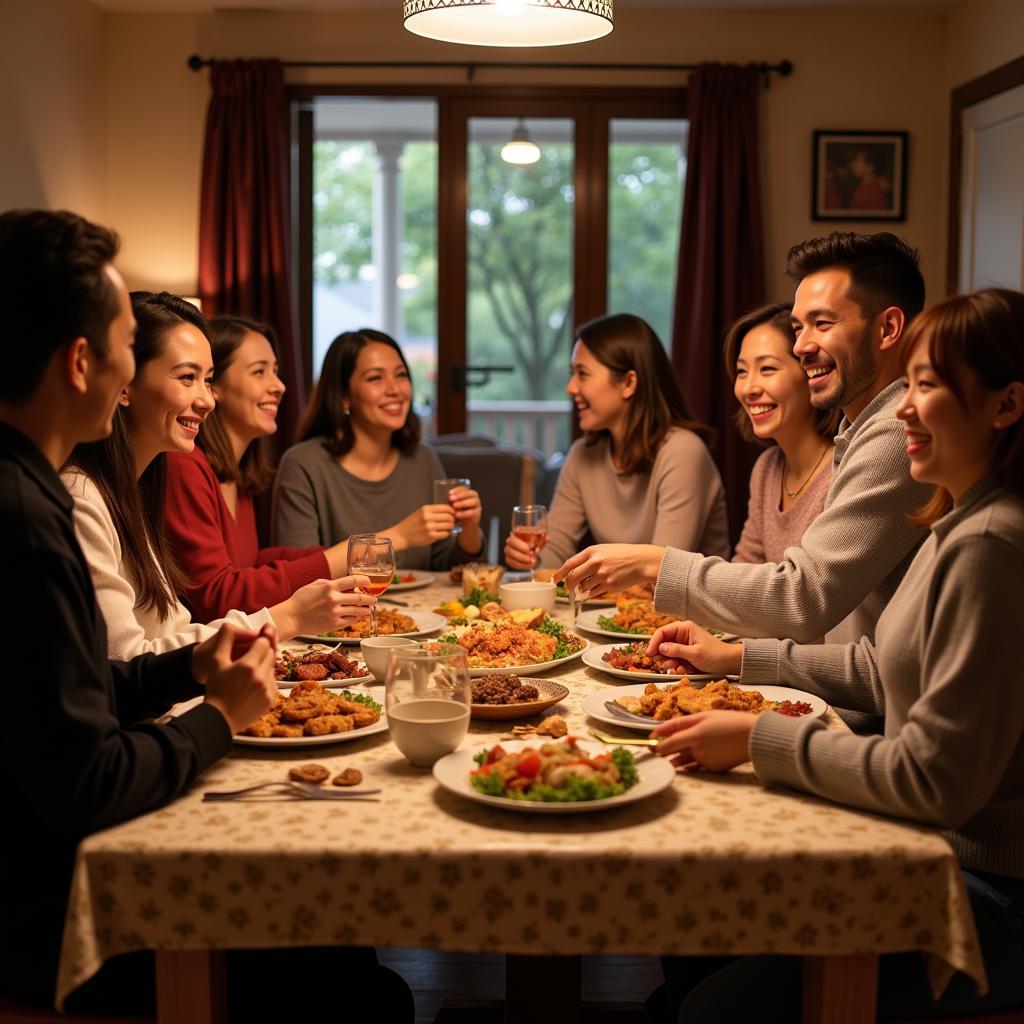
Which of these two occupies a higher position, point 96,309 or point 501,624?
point 96,309

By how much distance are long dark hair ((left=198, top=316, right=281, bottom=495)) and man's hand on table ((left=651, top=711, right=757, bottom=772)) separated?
1788 millimetres

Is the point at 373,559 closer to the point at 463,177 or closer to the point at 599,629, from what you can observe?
the point at 599,629

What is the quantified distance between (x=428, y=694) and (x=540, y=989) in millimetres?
635

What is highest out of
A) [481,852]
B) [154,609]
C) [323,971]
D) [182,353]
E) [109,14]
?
[109,14]

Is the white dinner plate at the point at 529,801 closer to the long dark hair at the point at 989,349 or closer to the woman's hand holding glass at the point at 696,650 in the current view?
the woman's hand holding glass at the point at 696,650

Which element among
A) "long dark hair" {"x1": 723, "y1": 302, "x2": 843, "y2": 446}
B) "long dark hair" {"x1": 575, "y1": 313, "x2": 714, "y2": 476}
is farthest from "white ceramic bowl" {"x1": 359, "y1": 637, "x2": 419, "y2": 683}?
"long dark hair" {"x1": 575, "y1": 313, "x2": 714, "y2": 476}

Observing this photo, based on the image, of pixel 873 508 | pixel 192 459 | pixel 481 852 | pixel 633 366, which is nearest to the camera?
pixel 481 852

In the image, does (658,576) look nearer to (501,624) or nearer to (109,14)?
(501,624)

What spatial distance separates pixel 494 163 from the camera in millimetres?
6191

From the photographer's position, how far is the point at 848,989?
1.28m

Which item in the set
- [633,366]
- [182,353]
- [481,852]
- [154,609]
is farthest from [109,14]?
[481,852]

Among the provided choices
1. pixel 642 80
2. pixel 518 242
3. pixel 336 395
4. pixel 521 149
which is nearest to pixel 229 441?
pixel 336 395

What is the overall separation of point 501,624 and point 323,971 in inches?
27.9

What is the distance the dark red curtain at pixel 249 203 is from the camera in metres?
5.49
